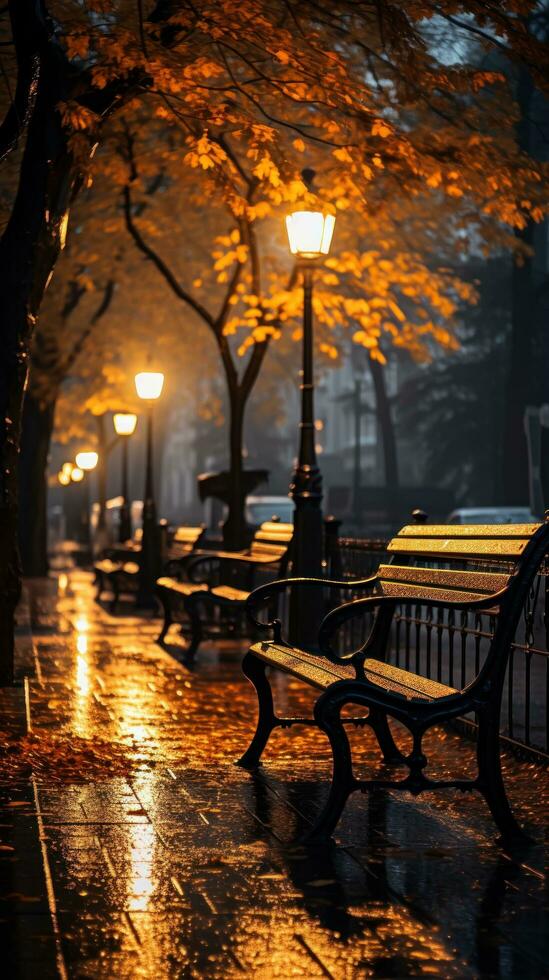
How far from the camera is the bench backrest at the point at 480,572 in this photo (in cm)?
608

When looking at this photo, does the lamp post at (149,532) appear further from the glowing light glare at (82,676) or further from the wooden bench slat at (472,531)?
the wooden bench slat at (472,531)

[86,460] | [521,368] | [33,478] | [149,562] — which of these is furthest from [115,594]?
[86,460]

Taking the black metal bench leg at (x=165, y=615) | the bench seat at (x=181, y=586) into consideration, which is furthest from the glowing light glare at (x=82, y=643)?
the bench seat at (x=181, y=586)

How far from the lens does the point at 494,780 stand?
626 centimetres

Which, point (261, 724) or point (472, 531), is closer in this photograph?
point (472, 531)

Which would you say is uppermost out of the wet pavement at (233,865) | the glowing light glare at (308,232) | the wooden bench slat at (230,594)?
the glowing light glare at (308,232)

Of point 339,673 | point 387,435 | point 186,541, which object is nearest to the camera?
point 339,673

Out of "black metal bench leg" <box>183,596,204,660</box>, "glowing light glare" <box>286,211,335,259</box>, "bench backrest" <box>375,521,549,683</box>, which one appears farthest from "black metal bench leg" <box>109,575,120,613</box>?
"bench backrest" <box>375,521,549,683</box>

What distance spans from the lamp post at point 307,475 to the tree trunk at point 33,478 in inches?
704

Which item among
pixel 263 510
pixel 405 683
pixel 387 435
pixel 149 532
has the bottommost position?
pixel 405 683

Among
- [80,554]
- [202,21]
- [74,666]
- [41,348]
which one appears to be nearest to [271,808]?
[202,21]

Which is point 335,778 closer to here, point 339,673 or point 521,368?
point 339,673

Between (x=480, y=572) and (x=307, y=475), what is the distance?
7259 mm

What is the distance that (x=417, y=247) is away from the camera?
81.8 ft
